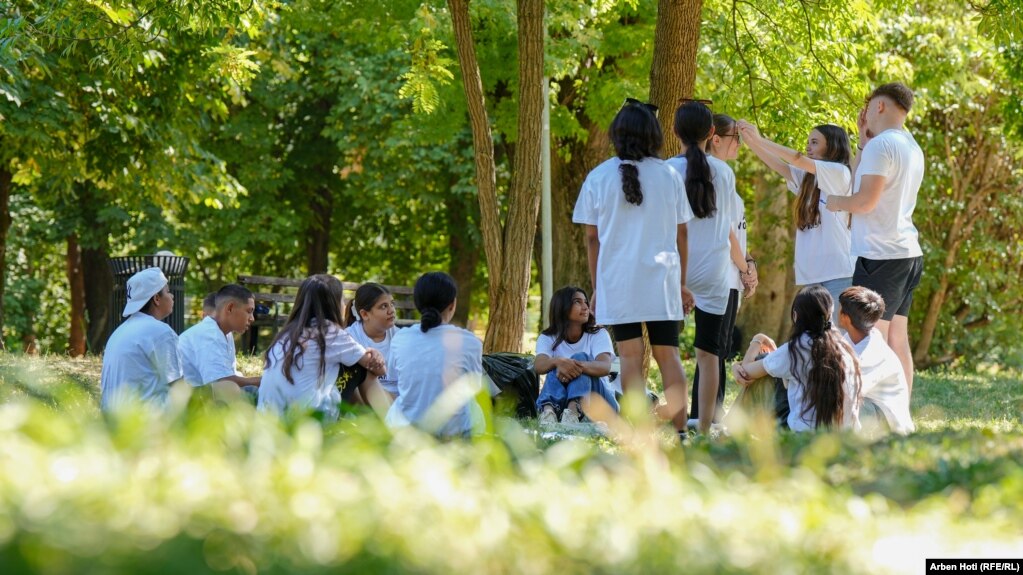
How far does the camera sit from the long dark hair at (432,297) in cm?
637

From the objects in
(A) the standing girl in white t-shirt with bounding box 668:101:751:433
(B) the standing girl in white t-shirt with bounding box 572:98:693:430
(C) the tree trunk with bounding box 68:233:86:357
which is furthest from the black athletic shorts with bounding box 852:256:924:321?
(C) the tree trunk with bounding box 68:233:86:357

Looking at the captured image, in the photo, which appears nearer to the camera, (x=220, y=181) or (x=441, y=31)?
(x=441, y=31)

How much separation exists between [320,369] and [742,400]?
2.59 metres

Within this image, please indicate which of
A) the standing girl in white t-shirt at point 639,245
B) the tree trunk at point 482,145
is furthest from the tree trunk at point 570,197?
the standing girl in white t-shirt at point 639,245

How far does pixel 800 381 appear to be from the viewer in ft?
21.6

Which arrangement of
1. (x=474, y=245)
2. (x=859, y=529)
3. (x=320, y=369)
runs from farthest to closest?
(x=474, y=245) < (x=320, y=369) < (x=859, y=529)

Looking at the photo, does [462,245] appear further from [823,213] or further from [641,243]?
[641,243]

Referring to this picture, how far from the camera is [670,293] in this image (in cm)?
662

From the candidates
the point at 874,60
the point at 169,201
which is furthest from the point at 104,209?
the point at 874,60

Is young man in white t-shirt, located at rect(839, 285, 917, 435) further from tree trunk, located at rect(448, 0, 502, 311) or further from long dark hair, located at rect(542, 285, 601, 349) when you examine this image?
tree trunk, located at rect(448, 0, 502, 311)

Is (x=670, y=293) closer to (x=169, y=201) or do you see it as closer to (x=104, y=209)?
(x=169, y=201)

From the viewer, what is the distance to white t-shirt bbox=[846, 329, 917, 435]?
676cm

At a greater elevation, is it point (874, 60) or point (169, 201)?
point (874, 60)

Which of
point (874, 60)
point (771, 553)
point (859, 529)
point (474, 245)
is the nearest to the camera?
point (771, 553)
